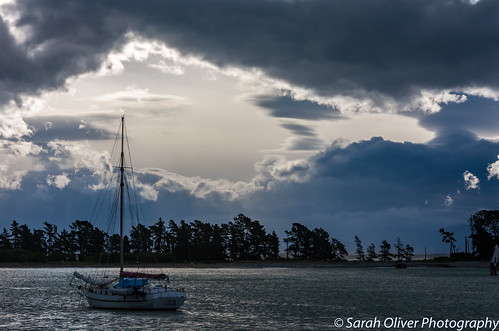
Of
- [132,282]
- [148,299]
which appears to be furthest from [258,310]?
[132,282]

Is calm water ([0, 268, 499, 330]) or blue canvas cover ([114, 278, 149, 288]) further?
blue canvas cover ([114, 278, 149, 288])

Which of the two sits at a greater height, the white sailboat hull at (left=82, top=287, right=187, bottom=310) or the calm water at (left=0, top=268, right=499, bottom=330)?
the white sailboat hull at (left=82, top=287, right=187, bottom=310)

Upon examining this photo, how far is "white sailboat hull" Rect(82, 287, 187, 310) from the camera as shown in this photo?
72812 millimetres

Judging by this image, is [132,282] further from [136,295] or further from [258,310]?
[258,310]

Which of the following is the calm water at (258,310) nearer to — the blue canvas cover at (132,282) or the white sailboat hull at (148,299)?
the white sailboat hull at (148,299)

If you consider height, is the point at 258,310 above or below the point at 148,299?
below

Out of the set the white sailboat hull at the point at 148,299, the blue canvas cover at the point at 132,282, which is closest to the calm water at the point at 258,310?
the white sailboat hull at the point at 148,299

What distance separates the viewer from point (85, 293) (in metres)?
77.8

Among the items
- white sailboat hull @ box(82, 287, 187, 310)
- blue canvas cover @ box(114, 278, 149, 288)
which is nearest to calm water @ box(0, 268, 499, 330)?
white sailboat hull @ box(82, 287, 187, 310)

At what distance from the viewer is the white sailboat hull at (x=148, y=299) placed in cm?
7281

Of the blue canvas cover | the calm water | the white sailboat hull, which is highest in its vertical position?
the blue canvas cover

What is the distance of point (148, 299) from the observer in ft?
238

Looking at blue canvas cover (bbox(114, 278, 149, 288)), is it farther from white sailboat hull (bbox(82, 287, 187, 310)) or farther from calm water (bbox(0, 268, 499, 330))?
calm water (bbox(0, 268, 499, 330))

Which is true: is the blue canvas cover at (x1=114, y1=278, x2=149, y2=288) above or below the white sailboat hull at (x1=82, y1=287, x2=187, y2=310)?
above
